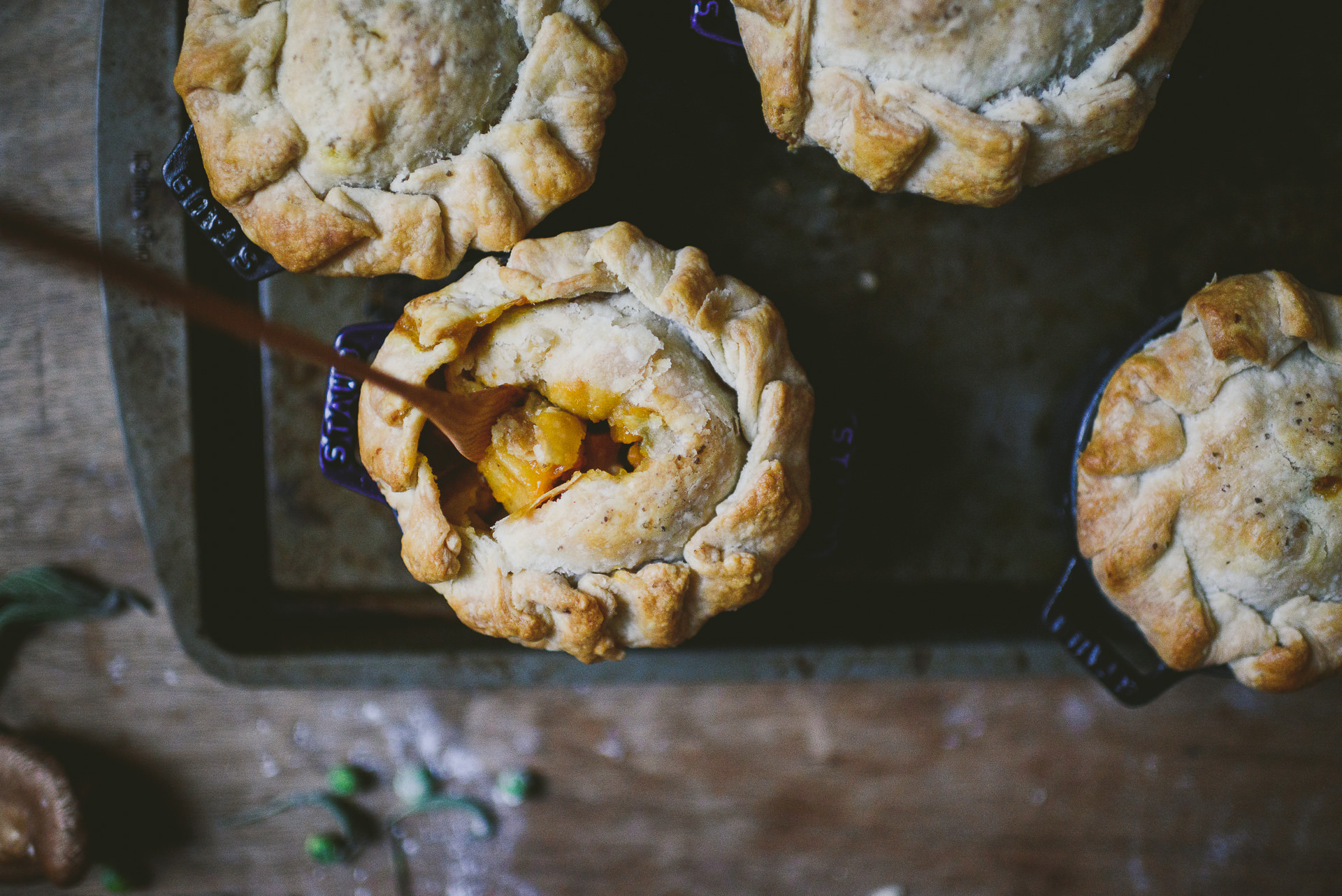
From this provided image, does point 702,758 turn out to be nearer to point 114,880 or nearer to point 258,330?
point 114,880

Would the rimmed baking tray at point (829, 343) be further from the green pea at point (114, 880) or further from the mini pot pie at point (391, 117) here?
the green pea at point (114, 880)

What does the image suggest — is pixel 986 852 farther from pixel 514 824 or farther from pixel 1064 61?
pixel 1064 61

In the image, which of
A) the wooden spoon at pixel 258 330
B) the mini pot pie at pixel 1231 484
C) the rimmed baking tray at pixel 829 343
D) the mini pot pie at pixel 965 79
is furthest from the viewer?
the rimmed baking tray at pixel 829 343

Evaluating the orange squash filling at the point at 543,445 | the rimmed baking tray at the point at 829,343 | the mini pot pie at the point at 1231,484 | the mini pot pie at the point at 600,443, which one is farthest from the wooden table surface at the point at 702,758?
the orange squash filling at the point at 543,445

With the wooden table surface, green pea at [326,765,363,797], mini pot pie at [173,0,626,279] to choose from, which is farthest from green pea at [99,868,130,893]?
mini pot pie at [173,0,626,279]

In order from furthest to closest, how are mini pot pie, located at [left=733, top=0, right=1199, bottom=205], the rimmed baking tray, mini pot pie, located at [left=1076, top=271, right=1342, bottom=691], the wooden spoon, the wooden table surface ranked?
the wooden table surface, the rimmed baking tray, mini pot pie, located at [left=1076, top=271, right=1342, bottom=691], mini pot pie, located at [left=733, top=0, right=1199, bottom=205], the wooden spoon

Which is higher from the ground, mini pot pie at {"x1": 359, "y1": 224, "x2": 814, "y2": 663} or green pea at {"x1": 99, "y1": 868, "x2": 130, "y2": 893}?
mini pot pie at {"x1": 359, "y1": 224, "x2": 814, "y2": 663}

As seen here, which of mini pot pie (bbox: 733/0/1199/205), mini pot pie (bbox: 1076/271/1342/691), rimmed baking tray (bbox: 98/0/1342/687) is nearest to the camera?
mini pot pie (bbox: 733/0/1199/205)

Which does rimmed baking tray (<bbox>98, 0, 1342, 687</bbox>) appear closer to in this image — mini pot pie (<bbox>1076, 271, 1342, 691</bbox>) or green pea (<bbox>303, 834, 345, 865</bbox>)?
mini pot pie (<bbox>1076, 271, 1342, 691</bbox>)
